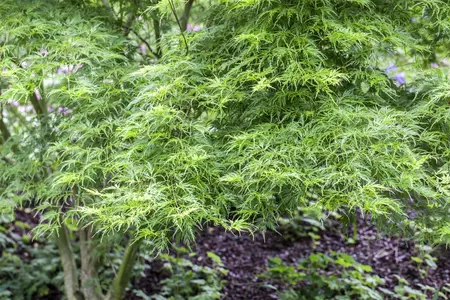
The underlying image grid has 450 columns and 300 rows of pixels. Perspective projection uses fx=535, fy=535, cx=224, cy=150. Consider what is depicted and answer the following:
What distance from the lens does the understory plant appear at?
131 centimetres

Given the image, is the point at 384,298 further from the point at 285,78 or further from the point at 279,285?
the point at 285,78

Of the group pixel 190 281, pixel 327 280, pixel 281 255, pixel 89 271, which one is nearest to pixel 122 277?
pixel 89 271

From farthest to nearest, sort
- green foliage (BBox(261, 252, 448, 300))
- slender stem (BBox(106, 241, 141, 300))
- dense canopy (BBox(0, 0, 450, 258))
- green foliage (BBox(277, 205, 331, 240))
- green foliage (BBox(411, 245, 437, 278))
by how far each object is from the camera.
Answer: green foliage (BBox(277, 205, 331, 240)) < green foliage (BBox(411, 245, 437, 278)) < green foliage (BBox(261, 252, 448, 300)) < slender stem (BBox(106, 241, 141, 300)) < dense canopy (BBox(0, 0, 450, 258))

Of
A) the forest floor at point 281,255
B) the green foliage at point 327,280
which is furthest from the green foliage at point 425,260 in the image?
the green foliage at point 327,280

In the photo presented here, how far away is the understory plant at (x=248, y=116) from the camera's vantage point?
4.30 feet

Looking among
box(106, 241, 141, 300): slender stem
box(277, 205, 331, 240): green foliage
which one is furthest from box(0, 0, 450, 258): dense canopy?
box(277, 205, 331, 240): green foliage

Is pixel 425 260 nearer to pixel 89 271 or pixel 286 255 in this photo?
pixel 286 255

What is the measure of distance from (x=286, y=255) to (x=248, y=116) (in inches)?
87.9

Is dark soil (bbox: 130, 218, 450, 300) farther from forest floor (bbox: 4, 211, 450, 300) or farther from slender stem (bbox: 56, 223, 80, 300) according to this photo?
slender stem (bbox: 56, 223, 80, 300)

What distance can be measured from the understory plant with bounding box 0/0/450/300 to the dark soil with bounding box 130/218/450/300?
1676mm

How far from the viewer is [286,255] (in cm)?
354

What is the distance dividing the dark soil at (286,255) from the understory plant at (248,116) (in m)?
1.68

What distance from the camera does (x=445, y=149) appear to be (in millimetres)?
1435

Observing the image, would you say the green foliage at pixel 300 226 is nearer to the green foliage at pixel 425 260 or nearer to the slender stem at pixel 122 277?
the green foliage at pixel 425 260
